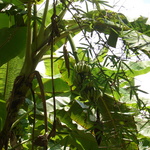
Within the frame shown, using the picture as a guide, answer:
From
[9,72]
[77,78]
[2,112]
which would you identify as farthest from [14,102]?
[9,72]

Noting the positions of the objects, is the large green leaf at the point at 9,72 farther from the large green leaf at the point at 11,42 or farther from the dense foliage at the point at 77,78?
the large green leaf at the point at 11,42

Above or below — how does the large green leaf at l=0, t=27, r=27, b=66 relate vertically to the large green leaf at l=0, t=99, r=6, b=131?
above

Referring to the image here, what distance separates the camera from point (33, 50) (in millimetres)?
972

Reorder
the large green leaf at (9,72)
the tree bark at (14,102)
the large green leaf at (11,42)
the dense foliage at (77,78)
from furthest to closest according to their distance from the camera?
the large green leaf at (9,72), the large green leaf at (11,42), the tree bark at (14,102), the dense foliage at (77,78)

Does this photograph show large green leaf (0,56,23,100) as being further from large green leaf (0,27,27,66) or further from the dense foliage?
large green leaf (0,27,27,66)

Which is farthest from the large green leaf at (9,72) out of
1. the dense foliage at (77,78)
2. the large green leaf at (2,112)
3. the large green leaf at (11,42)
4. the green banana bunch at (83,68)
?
the green banana bunch at (83,68)

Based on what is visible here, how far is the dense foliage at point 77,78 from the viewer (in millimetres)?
638

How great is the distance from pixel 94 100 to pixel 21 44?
471 millimetres

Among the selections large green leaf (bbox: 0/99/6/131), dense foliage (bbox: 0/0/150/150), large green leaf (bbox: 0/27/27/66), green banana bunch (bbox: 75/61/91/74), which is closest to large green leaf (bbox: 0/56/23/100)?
dense foliage (bbox: 0/0/150/150)

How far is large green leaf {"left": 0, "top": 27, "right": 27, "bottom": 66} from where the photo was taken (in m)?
0.96

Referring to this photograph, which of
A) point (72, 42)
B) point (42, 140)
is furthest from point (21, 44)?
point (42, 140)

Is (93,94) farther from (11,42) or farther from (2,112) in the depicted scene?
(11,42)

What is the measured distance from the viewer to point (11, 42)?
1.02 meters

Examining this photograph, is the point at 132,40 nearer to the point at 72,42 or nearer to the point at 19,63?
the point at 72,42
